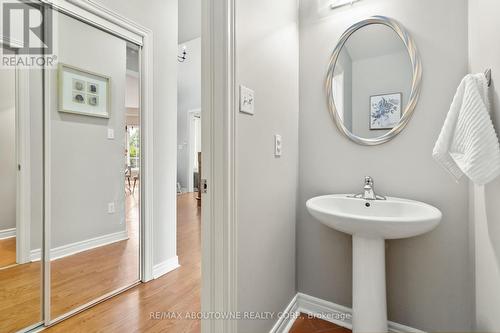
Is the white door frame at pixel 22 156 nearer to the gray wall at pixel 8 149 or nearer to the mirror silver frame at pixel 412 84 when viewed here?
the gray wall at pixel 8 149

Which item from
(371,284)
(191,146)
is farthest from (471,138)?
(191,146)

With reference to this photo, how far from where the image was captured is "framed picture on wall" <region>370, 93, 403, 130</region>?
1.35 m

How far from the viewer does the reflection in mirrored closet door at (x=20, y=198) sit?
1.33 m

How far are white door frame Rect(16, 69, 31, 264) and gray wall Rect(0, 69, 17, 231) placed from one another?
2cm

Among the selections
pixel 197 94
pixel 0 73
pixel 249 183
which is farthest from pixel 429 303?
pixel 197 94

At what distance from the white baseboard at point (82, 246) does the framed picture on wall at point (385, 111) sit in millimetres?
2048

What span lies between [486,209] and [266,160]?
3.11 feet

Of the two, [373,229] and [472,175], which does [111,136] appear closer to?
[373,229]

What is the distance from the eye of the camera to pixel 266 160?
1.25m

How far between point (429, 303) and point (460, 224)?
474 mm

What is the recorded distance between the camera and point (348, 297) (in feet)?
4.89

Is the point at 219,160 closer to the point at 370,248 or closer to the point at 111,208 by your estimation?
the point at 370,248

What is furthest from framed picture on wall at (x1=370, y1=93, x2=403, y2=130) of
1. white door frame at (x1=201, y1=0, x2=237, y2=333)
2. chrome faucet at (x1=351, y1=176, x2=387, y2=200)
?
white door frame at (x1=201, y1=0, x2=237, y2=333)

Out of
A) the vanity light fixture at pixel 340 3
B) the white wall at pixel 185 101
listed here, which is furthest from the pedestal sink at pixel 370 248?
the white wall at pixel 185 101
